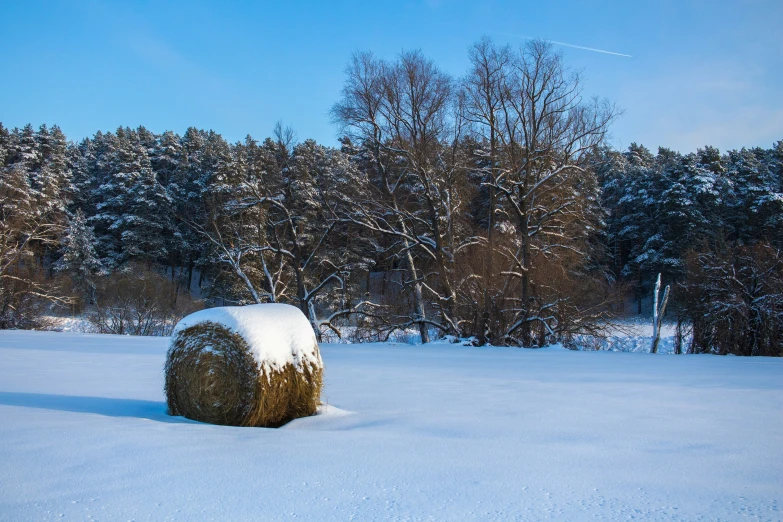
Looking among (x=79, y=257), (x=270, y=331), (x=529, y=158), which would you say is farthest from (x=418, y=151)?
(x=79, y=257)

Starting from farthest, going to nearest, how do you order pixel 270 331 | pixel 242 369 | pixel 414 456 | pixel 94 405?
pixel 94 405 → pixel 270 331 → pixel 242 369 → pixel 414 456

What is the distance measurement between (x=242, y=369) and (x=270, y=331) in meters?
0.39

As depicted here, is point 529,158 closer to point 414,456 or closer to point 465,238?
point 465,238

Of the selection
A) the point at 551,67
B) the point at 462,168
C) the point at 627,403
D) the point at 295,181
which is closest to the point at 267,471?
the point at 627,403

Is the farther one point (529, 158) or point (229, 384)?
point (529, 158)

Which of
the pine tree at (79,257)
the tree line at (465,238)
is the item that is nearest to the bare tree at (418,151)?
the tree line at (465,238)

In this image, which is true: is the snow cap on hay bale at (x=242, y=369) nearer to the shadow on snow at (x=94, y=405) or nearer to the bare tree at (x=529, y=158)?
the shadow on snow at (x=94, y=405)

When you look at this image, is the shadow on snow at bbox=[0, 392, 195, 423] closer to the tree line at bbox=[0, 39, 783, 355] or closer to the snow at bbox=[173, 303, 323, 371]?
the snow at bbox=[173, 303, 323, 371]

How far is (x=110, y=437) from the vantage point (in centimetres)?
317

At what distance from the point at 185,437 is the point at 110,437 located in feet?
1.48

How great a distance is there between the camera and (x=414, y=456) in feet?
9.73

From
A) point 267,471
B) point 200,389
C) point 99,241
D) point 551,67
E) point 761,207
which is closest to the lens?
point 267,471

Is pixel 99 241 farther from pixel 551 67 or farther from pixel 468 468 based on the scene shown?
pixel 468 468

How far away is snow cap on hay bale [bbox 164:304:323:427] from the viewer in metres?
4.07
